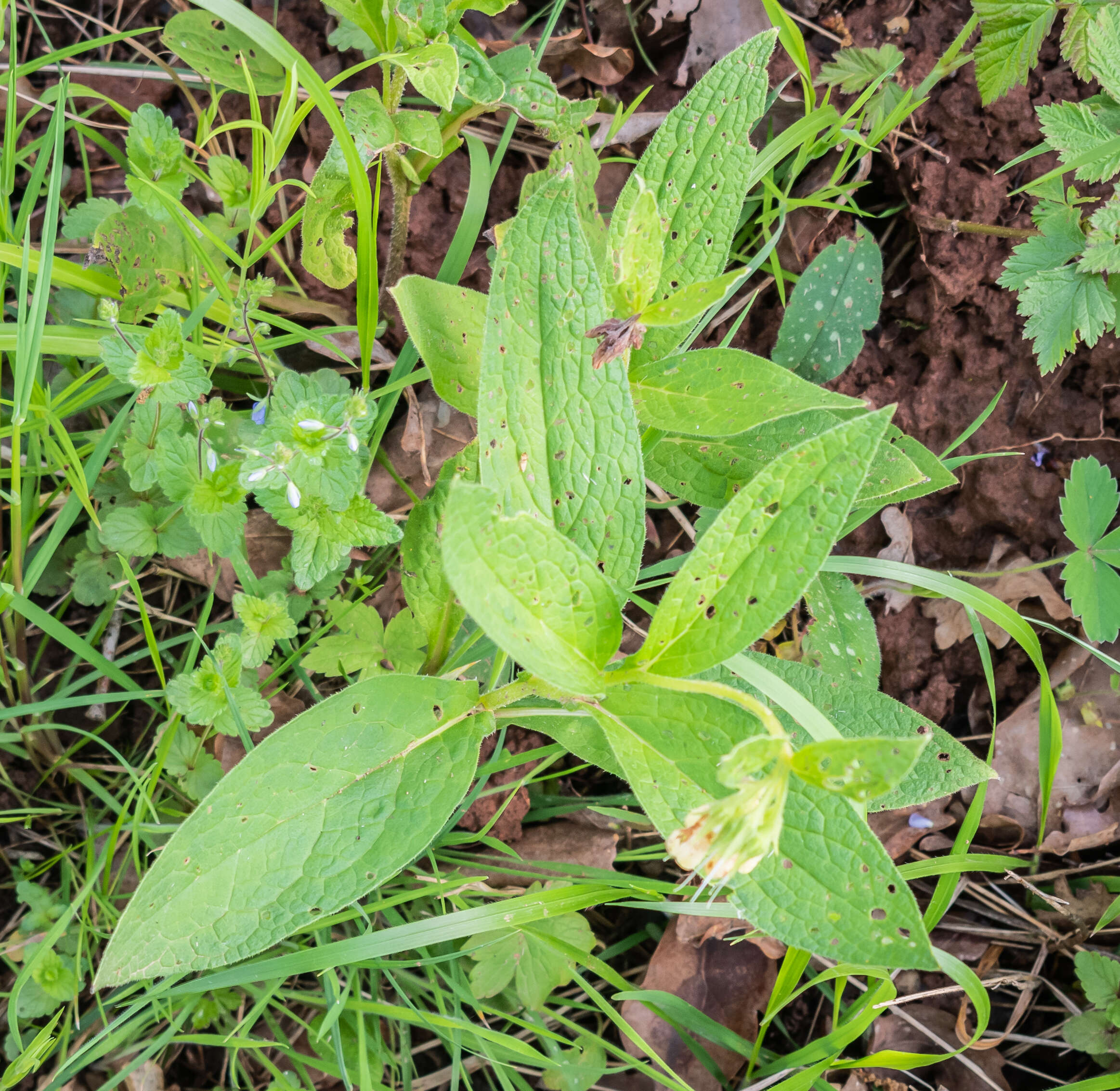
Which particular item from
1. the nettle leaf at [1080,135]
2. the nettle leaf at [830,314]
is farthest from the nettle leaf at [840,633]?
the nettle leaf at [1080,135]

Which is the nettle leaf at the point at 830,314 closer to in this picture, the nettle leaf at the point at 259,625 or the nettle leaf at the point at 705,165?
the nettle leaf at the point at 705,165

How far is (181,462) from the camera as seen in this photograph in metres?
1.78

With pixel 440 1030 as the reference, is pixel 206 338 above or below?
above

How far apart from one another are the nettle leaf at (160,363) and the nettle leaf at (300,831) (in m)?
0.75

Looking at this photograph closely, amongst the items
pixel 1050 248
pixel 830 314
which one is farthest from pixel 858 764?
pixel 1050 248

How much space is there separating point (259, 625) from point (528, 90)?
4.09 ft

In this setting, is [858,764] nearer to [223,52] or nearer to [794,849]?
Answer: [794,849]

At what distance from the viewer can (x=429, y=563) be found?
1749 millimetres

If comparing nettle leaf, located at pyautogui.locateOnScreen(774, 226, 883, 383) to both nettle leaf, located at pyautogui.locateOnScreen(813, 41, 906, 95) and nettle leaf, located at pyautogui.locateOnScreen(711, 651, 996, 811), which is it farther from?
nettle leaf, located at pyautogui.locateOnScreen(711, 651, 996, 811)

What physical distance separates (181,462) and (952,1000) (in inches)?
93.7

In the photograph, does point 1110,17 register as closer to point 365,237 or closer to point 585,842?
point 365,237

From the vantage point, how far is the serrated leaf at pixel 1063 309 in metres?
2.09

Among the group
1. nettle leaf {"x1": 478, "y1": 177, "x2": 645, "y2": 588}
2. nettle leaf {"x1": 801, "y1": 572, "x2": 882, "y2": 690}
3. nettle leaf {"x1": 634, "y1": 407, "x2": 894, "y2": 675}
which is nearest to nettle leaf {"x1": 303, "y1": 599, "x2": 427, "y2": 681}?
nettle leaf {"x1": 478, "y1": 177, "x2": 645, "y2": 588}

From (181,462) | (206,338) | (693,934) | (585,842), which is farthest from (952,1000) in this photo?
(206,338)
